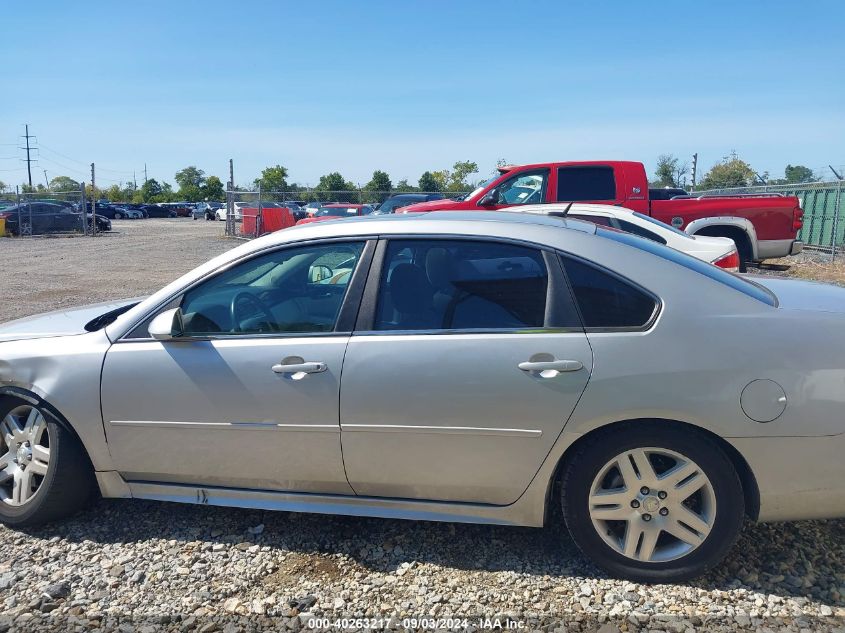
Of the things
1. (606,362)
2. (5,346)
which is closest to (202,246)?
(5,346)

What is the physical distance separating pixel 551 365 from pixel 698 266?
953 millimetres

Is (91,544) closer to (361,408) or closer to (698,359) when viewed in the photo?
(361,408)

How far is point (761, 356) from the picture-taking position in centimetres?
278

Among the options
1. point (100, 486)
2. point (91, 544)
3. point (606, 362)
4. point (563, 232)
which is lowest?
point (91, 544)

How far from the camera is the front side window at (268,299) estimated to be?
3.26 m

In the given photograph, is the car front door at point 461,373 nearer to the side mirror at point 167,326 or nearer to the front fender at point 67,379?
the side mirror at point 167,326

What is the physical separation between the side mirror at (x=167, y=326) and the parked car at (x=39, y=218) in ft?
91.8

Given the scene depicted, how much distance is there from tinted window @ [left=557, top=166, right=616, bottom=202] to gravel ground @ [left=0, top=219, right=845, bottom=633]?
778 centimetres

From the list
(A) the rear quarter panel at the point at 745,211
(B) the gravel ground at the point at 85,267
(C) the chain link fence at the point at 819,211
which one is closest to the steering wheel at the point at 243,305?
(B) the gravel ground at the point at 85,267

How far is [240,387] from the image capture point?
313cm

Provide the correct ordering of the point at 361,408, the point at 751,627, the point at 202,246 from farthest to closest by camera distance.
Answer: the point at 202,246
the point at 361,408
the point at 751,627

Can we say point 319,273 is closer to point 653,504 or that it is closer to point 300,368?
point 300,368

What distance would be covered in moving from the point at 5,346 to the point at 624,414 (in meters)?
3.06

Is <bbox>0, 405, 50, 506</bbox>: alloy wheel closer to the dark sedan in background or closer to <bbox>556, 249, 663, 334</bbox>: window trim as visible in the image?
<bbox>556, 249, 663, 334</bbox>: window trim
